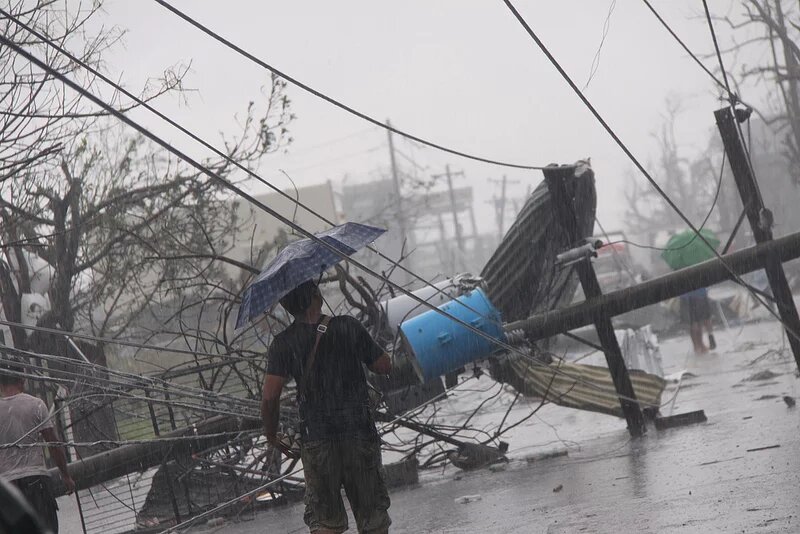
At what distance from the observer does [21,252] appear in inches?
566

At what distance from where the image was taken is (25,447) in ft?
20.6

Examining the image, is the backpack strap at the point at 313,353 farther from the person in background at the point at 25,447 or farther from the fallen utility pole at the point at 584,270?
the fallen utility pole at the point at 584,270

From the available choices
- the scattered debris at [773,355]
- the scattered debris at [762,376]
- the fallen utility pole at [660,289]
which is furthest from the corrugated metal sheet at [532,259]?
the scattered debris at [773,355]

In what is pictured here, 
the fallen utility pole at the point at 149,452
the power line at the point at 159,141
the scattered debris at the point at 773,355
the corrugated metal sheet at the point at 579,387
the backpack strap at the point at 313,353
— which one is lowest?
the scattered debris at the point at 773,355

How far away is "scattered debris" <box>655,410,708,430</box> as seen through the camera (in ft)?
34.3

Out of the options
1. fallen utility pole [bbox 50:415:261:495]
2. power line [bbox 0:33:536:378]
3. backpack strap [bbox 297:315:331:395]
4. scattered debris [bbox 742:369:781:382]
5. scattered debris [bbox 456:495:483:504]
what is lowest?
scattered debris [bbox 456:495:483:504]

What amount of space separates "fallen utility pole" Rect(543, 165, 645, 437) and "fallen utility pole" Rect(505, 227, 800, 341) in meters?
0.14

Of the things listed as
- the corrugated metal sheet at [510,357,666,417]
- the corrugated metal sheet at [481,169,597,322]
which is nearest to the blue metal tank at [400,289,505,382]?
the corrugated metal sheet at [510,357,666,417]

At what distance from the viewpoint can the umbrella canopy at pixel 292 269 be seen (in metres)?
5.24

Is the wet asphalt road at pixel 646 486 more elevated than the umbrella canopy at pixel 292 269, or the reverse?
the umbrella canopy at pixel 292 269

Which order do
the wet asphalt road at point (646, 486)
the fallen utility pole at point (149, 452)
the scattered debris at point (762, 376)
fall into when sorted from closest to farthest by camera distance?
the wet asphalt road at point (646, 486), the fallen utility pole at point (149, 452), the scattered debris at point (762, 376)

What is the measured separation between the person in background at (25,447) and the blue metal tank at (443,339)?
125 inches

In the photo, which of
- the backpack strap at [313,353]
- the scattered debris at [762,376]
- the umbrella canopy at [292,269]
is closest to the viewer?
the backpack strap at [313,353]

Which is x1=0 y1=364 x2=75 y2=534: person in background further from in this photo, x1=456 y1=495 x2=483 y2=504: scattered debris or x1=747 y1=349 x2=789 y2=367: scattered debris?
x1=747 y1=349 x2=789 y2=367: scattered debris
